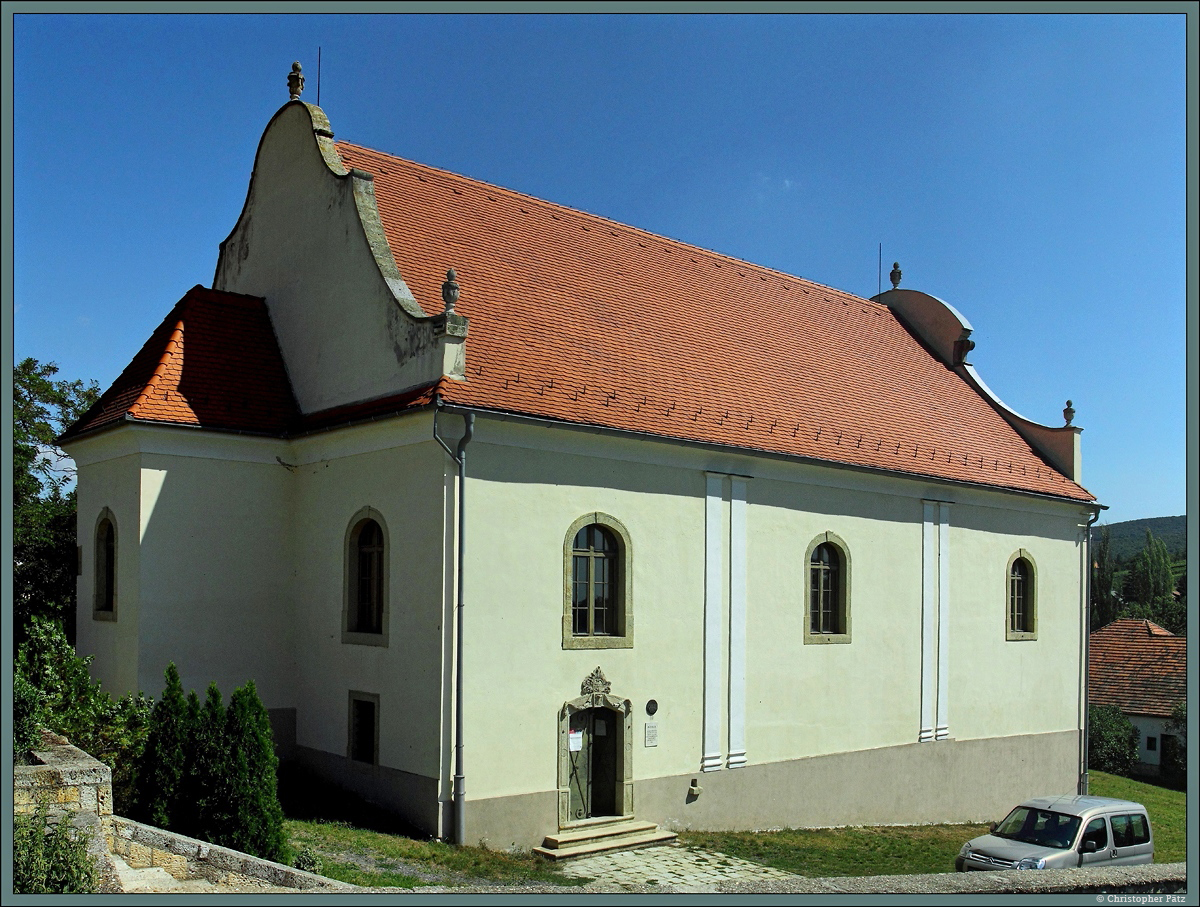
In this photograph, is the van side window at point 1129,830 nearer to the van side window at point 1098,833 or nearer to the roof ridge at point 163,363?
the van side window at point 1098,833

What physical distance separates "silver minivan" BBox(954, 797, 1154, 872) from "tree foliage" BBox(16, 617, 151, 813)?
11.3 metres

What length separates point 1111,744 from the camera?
39781mm

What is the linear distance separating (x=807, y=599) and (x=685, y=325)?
18.9ft

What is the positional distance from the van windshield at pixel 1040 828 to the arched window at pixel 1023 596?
9.27 m

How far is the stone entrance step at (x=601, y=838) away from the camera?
15.1 m

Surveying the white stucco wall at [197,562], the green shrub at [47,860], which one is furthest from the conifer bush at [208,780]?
the white stucco wall at [197,562]

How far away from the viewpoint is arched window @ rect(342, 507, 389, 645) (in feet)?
53.5

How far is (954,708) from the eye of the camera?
2252cm

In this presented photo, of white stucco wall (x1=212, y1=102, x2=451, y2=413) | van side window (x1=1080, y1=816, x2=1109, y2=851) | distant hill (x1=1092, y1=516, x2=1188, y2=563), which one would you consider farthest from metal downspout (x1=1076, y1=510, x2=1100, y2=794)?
distant hill (x1=1092, y1=516, x2=1188, y2=563)

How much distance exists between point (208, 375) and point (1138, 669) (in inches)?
1735

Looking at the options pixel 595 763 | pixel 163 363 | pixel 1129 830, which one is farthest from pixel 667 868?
pixel 163 363

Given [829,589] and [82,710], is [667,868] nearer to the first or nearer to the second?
[829,589]

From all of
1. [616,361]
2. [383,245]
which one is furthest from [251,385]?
[616,361]

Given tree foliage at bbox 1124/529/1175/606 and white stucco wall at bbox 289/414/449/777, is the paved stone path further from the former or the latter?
tree foliage at bbox 1124/529/1175/606
